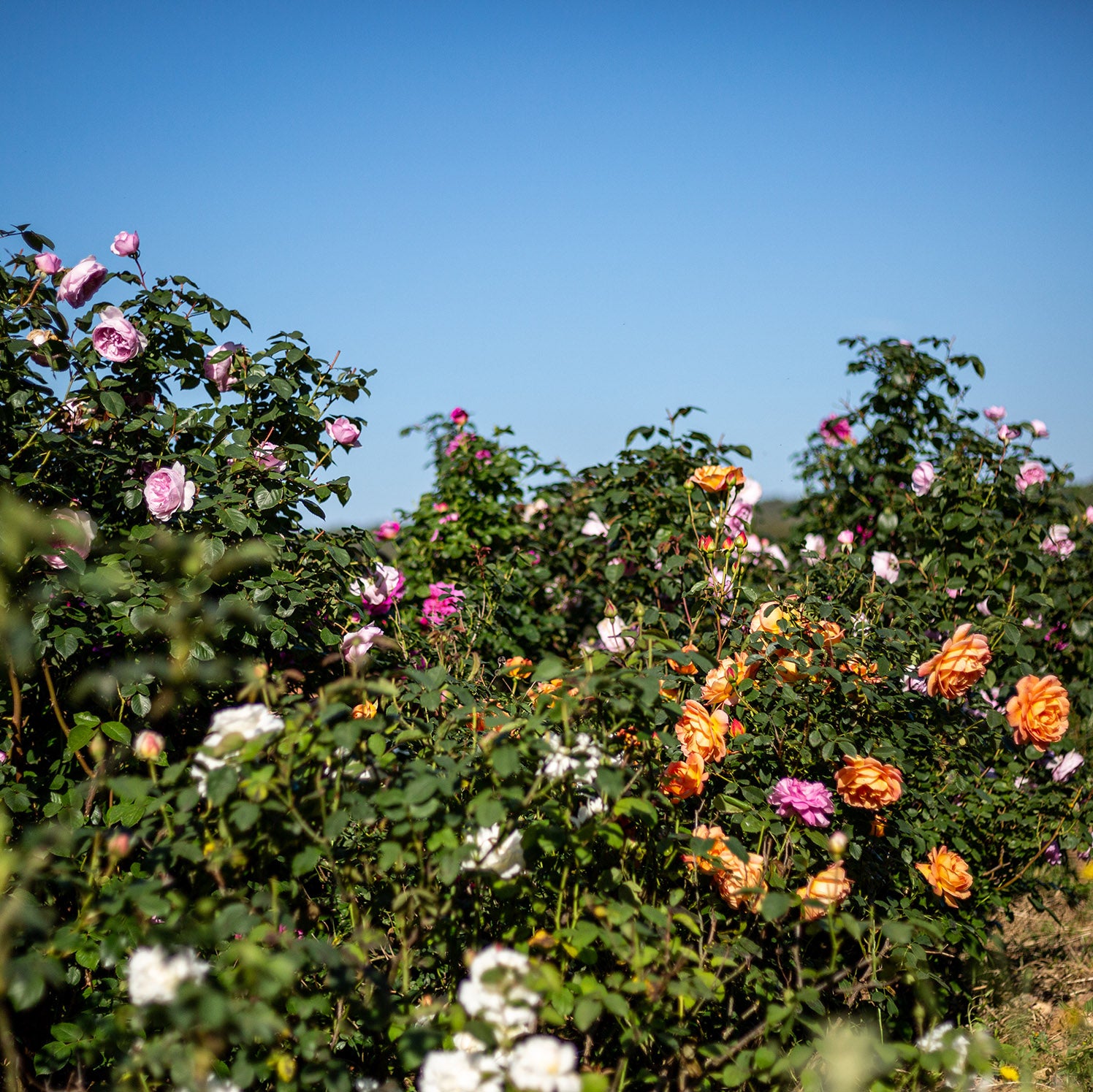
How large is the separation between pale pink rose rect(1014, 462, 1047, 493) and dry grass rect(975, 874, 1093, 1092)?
1.44 m

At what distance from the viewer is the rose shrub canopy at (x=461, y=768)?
119cm

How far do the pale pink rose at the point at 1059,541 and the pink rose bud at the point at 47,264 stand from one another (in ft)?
10.5

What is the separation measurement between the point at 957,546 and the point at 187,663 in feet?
8.35

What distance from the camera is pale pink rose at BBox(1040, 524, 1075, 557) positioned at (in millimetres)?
3141

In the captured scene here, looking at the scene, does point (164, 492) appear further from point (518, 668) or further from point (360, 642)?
point (518, 668)

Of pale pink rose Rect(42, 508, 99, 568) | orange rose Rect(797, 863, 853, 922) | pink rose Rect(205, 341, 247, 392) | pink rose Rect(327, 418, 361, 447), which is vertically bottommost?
orange rose Rect(797, 863, 853, 922)


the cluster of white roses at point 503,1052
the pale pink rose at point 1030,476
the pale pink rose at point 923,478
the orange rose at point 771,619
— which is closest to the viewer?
the cluster of white roses at point 503,1052

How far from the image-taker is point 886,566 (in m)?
3.01

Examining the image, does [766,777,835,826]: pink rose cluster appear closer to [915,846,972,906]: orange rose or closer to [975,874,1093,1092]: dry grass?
[915,846,972,906]: orange rose

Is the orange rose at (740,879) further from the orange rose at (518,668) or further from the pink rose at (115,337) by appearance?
the pink rose at (115,337)

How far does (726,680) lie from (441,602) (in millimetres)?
1881

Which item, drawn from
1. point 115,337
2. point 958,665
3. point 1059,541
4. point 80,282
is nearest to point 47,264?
point 80,282

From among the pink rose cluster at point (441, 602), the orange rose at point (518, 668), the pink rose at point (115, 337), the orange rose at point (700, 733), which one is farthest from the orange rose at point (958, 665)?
the pink rose at point (115, 337)

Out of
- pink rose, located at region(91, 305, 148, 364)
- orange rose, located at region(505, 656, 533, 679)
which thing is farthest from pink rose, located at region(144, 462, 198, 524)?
orange rose, located at region(505, 656, 533, 679)
